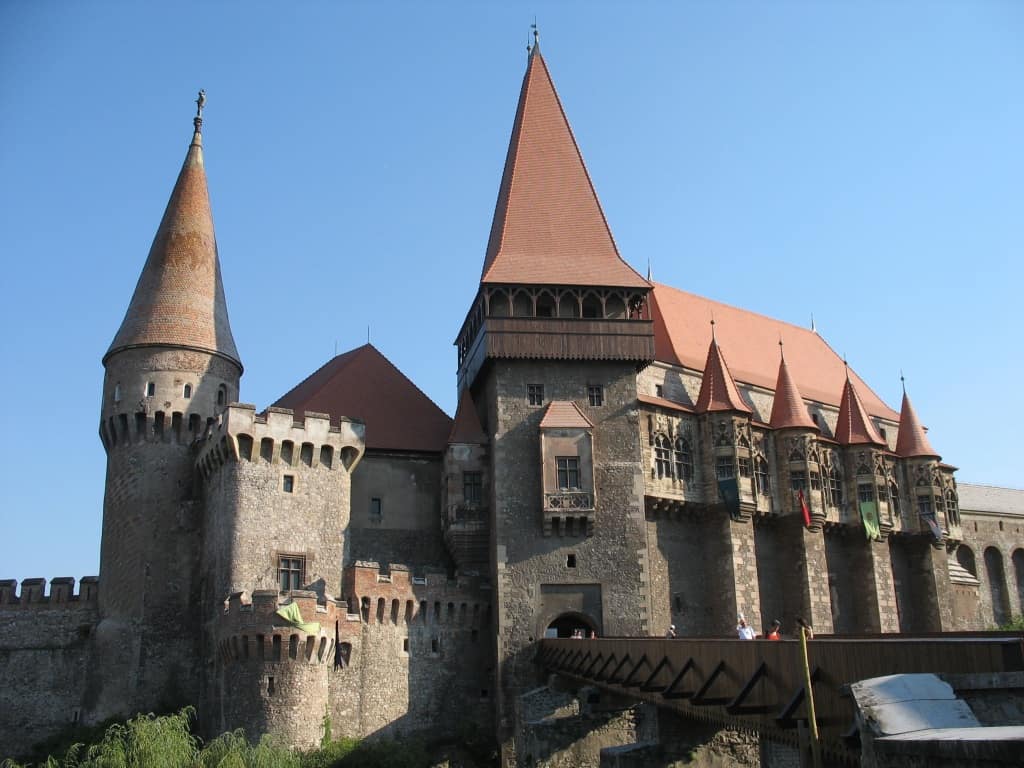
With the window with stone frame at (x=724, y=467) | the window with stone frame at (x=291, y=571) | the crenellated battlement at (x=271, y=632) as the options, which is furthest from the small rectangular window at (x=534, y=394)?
the crenellated battlement at (x=271, y=632)

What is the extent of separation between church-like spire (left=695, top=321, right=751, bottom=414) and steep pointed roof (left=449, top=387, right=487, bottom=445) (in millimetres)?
8133

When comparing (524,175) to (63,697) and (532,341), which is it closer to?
(532,341)

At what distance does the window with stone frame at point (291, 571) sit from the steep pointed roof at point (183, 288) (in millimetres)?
8064

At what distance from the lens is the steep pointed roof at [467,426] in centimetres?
3316

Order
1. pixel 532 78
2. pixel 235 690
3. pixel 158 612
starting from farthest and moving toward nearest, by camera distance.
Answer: pixel 532 78 < pixel 158 612 < pixel 235 690

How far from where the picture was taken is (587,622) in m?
31.0

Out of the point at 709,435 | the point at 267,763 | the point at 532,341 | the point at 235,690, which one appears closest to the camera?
the point at 267,763

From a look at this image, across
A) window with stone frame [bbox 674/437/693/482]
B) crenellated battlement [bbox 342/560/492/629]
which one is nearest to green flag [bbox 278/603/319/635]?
crenellated battlement [bbox 342/560/492/629]

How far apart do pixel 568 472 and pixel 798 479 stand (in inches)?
419

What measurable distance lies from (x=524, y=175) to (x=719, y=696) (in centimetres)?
2422

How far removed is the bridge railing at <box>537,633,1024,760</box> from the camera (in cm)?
1092

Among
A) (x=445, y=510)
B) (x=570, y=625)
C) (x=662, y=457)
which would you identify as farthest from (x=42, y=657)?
(x=662, y=457)

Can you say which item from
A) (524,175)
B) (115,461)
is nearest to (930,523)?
(524,175)

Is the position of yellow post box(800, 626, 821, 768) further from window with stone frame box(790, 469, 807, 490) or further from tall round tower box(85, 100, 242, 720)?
window with stone frame box(790, 469, 807, 490)
